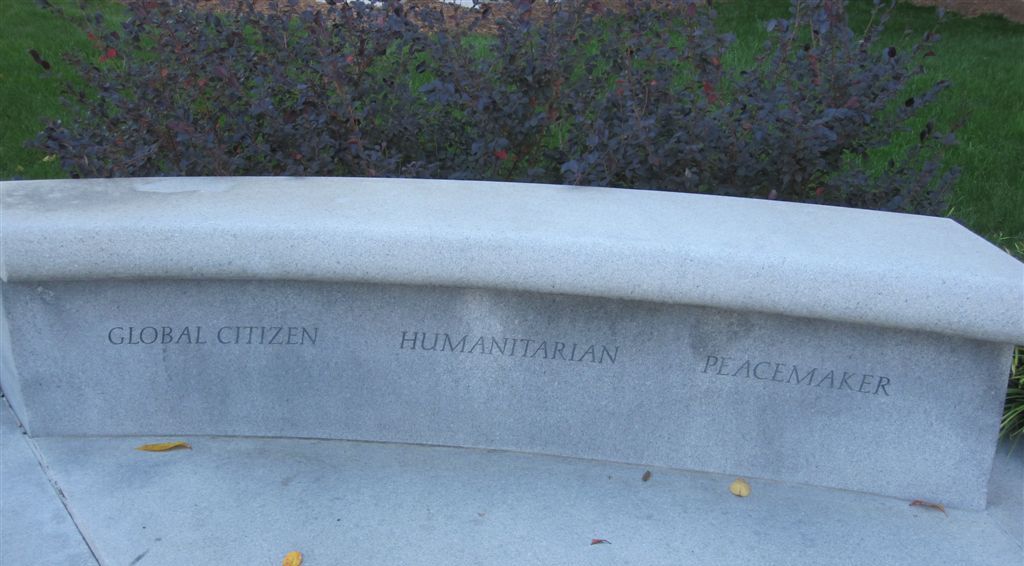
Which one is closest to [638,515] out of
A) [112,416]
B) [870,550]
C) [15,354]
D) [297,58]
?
[870,550]

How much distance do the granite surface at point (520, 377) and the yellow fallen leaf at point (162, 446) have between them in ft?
0.22

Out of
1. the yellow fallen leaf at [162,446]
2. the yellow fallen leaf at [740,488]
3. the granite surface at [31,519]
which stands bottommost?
the granite surface at [31,519]

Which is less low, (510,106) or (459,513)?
(510,106)

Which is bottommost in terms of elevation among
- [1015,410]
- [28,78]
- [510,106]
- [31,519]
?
[31,519]

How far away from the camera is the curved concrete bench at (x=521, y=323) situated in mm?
2984

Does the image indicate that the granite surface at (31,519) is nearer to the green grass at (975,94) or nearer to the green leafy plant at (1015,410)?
the green leafy plant at (1015,410)

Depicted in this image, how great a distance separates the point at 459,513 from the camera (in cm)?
315

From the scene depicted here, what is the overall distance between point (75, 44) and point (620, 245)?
621cm

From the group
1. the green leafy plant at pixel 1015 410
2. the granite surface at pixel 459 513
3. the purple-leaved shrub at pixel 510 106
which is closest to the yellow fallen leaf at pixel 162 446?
the granite surface at pixel 459 513

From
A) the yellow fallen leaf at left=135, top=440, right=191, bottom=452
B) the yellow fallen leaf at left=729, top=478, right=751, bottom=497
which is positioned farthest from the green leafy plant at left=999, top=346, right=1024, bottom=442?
the yellow fallen leaf at left=135, top=440, right=191, bottom=452

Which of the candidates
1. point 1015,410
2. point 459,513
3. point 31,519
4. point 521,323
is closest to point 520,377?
point 521,323

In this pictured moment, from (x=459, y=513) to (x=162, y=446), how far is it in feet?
3.49

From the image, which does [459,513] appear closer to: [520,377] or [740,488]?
[520,377]

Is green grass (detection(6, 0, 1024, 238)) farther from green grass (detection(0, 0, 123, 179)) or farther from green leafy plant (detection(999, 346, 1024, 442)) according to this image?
green leafy plant (detection(999, 346, 1024, 442))
